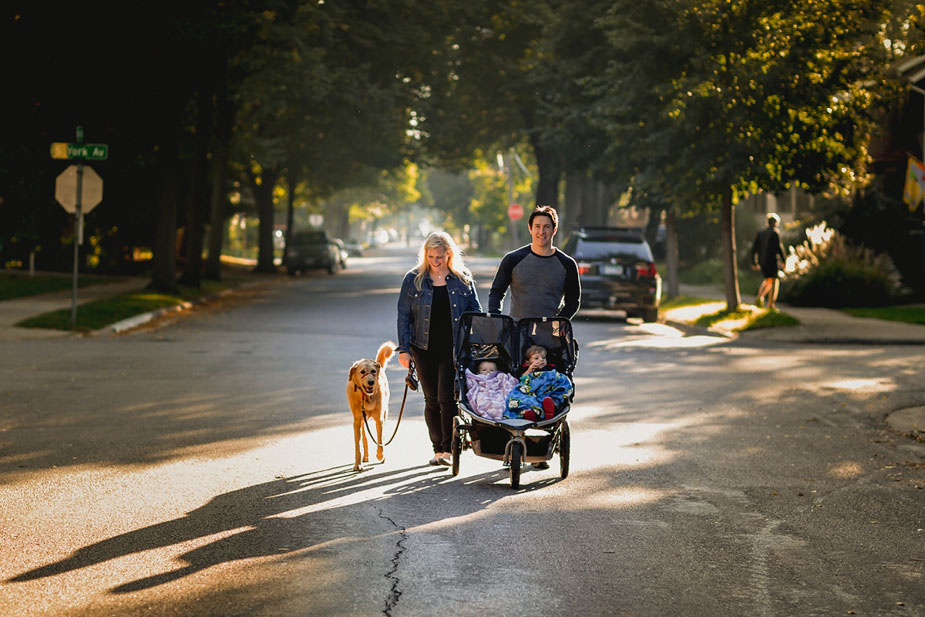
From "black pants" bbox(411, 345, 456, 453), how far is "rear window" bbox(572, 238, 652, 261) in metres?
16.4

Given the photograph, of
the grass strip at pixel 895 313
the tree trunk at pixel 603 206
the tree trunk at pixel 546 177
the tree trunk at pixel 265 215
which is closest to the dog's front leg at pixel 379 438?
the grass strip at pixel 895 313

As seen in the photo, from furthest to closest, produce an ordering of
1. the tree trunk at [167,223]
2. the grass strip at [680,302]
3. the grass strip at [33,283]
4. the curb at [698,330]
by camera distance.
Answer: the grass strip at [33,283], the grass strip at [680,302], the tree trunk at [167,223], the curb at [698,330]

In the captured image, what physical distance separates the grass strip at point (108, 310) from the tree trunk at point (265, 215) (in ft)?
63.6

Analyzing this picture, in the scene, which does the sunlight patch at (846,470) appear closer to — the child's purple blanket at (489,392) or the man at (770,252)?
the child's purple blanket at (489,392)

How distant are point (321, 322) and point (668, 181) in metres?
7.55

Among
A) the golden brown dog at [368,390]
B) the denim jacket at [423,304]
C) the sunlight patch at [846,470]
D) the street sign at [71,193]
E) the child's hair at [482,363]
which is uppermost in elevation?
the street sign at [71,193]

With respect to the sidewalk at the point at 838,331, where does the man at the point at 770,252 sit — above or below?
above

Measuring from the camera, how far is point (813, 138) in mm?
23641

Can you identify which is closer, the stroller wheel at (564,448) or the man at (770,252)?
the stroller wheel at (564,448)

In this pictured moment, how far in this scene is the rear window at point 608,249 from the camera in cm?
2545

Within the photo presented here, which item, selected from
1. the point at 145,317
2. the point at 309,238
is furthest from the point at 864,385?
the point at 309,238

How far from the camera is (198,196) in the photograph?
3381 centimetres

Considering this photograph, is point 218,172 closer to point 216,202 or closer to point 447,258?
point 216,202

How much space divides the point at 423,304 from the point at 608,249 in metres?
17.0
